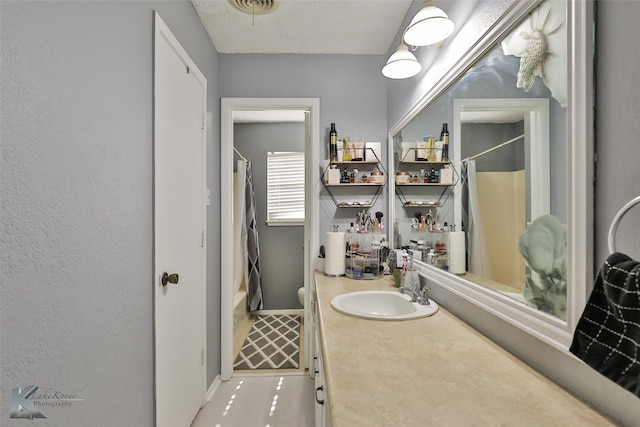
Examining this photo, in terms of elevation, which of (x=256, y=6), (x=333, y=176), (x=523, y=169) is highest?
(x=256, y=6)

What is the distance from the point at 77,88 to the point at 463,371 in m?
1.33

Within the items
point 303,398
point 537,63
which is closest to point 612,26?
point 537,63

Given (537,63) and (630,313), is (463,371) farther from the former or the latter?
(537,63)

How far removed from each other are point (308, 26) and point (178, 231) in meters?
1.53

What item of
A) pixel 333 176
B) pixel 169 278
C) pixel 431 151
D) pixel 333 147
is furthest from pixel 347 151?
pixel 169 278

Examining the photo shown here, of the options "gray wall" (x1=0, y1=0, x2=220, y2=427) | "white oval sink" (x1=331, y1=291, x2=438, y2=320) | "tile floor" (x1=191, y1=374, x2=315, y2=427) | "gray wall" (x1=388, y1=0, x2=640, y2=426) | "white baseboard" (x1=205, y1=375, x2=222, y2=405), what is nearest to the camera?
"gray wall" (x1=388, y1=0, x2=640, y2=426)

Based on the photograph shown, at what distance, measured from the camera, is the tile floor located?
6.46 ft

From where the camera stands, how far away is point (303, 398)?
2.21 metres

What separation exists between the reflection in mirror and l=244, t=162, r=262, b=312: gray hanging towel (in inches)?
106

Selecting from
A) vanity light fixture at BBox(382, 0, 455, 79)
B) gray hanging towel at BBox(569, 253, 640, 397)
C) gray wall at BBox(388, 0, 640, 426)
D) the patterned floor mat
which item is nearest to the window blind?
the patterned floor mat

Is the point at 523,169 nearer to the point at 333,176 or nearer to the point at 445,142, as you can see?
the point at 445,142

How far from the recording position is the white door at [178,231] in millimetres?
1447

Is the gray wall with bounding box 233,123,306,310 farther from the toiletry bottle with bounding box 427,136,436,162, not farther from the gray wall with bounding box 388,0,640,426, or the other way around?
the gray wall with bounding box 388,0,640,426

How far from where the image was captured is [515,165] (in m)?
0.93
